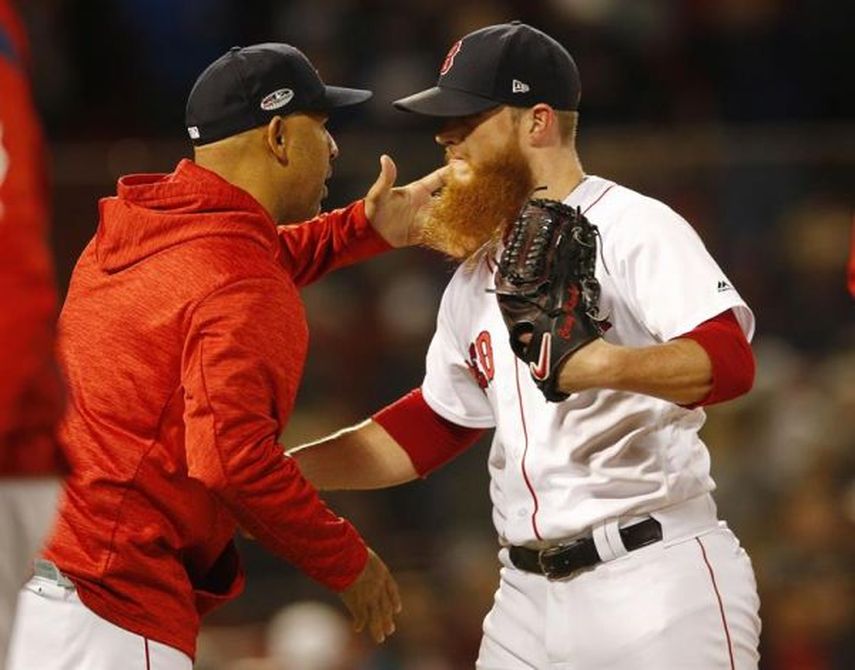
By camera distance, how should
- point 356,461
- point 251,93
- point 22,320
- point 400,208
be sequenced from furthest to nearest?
point 400,208
point 356,461
point 251,93
point 22,320

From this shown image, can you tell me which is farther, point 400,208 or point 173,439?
point 400,208

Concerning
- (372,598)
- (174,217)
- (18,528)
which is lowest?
(372,598)

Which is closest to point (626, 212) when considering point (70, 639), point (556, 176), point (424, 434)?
point (556, 176)

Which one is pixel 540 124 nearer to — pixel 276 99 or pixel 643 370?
pixel 276 99

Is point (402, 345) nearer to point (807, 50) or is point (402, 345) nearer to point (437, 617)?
point (437, 617)

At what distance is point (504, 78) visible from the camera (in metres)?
3.67

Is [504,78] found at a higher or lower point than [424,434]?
higher

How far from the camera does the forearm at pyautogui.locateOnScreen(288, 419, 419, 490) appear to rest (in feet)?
12.8

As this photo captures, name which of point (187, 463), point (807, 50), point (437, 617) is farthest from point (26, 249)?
point (807, 50)

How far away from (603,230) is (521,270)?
323mm

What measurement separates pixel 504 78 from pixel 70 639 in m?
1.46

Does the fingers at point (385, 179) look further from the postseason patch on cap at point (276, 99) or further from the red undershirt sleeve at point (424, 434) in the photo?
the red undershirt sleeve at point (424, 434)

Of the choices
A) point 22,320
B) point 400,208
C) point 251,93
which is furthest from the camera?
point 400,208

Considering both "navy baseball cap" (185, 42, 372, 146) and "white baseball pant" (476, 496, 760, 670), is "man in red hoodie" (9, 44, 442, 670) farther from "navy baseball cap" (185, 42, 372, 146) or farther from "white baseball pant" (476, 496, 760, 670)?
"white baseball pant" (476, 496, 760, 670)
